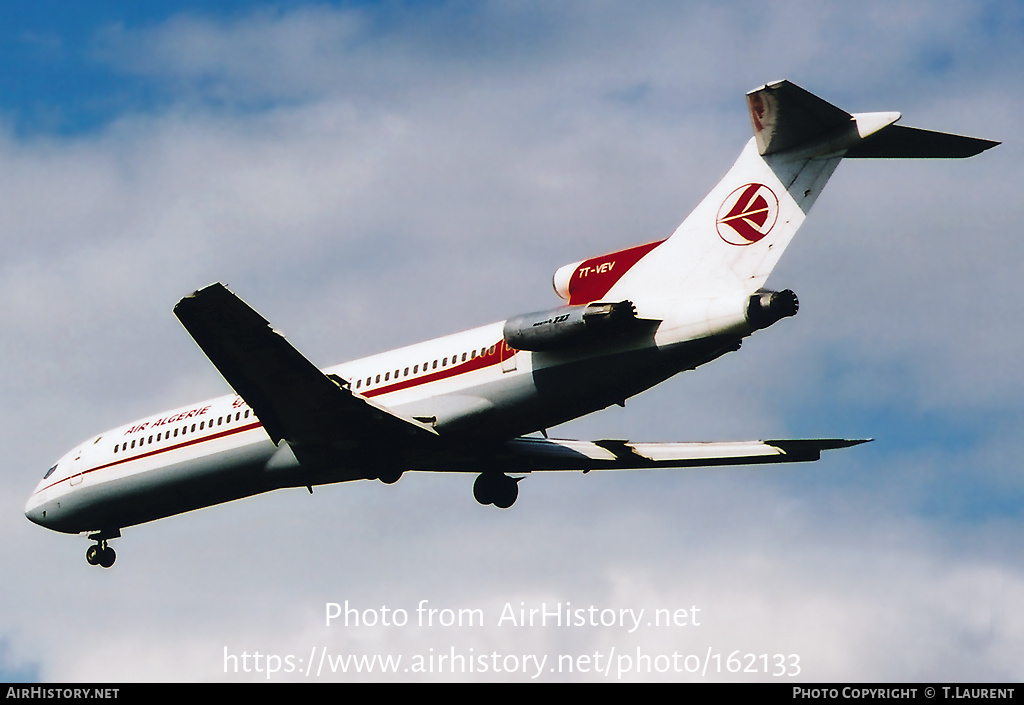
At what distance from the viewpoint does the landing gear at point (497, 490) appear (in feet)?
115

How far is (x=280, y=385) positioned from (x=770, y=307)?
33.3 feet

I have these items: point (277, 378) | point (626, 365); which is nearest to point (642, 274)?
point (626, 365)

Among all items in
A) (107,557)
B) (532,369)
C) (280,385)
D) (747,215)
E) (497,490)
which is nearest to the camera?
(747,215)

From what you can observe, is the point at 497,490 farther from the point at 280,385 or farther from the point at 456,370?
the point at 280,385

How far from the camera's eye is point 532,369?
97.8ft

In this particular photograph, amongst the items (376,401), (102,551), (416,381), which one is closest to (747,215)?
(416,381)

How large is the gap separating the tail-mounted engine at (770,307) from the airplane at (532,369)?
0.09 ft

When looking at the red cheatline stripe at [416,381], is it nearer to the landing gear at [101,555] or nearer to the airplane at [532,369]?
the airplane at [532,369]

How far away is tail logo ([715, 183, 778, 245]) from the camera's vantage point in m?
28.8

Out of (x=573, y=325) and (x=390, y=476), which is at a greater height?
(x=573, y=325)

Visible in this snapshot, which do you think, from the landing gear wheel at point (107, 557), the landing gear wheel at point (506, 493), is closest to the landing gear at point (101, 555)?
the landing gear wheel at point (107, 557)

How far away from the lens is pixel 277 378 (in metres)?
30.4

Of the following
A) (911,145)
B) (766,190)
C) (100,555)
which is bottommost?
(100,555)
